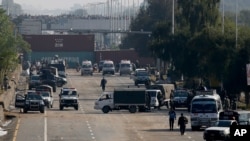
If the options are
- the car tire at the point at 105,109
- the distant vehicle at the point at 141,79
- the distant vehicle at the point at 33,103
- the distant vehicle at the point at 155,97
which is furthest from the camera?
the distant vehicle at the point at 141,79

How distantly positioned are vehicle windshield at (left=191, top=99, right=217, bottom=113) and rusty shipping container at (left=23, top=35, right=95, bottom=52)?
123 meters

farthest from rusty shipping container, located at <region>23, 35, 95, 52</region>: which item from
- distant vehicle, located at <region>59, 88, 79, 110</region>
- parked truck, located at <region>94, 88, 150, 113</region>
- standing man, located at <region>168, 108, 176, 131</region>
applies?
standing man, located at <region>168, 108, 176, 131</region>

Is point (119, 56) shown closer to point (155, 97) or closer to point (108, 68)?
point (108, 68)

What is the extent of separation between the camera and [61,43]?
601ft

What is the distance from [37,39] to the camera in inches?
7156

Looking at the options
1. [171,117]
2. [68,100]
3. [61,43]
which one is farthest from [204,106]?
[61,43]

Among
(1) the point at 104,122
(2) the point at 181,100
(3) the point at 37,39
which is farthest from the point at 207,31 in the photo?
(3) the point at 37,39

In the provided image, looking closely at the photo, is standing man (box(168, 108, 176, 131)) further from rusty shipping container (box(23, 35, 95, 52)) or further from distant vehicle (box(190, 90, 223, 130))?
rusty shipping container (box(23, 35, 95, 52))

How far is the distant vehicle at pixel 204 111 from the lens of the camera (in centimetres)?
5628

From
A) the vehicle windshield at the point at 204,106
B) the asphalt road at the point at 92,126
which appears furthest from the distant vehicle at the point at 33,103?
the vehicle windshield at the point at 204,106

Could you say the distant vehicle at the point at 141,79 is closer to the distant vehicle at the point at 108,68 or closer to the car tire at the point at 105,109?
the distant vehicle at the point at 108,68

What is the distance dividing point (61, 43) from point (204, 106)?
12689cm

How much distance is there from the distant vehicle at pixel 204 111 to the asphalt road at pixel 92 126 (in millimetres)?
1118

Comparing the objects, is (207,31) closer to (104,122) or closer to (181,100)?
(181,100)
